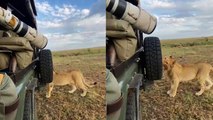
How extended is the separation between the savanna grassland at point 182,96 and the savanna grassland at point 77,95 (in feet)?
0.84

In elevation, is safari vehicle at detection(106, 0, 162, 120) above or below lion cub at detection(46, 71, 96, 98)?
above

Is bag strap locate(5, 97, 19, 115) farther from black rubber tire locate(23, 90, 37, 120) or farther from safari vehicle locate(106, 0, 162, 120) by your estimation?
safari vehicle locate(106, 0, 162, 120)

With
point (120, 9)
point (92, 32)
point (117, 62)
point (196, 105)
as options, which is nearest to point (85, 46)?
point (92, 32)

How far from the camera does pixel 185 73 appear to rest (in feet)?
7.66

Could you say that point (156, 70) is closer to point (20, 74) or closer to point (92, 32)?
point (92, 32)

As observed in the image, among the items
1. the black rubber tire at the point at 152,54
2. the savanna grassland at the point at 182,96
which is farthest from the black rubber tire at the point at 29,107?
the black rubber tire at the point at 152,54

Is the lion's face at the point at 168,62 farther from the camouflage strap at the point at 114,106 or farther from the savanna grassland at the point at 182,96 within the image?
the camouflage strap at the point at 114,106

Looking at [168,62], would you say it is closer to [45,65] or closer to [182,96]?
[182,96]

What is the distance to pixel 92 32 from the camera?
224 centimetres

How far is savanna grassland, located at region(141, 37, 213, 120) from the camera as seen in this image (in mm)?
2260

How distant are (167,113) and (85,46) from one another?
0.60 m

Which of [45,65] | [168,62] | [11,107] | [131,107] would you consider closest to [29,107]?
[11,107]

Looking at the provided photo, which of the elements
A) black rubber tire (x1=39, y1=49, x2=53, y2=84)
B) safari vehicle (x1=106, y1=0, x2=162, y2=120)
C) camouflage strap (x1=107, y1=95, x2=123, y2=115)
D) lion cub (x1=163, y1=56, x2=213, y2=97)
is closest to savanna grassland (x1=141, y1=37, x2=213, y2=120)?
lion cub (x1=163, y1=56, x2=213, y2=97)

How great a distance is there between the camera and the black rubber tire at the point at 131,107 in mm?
2062
